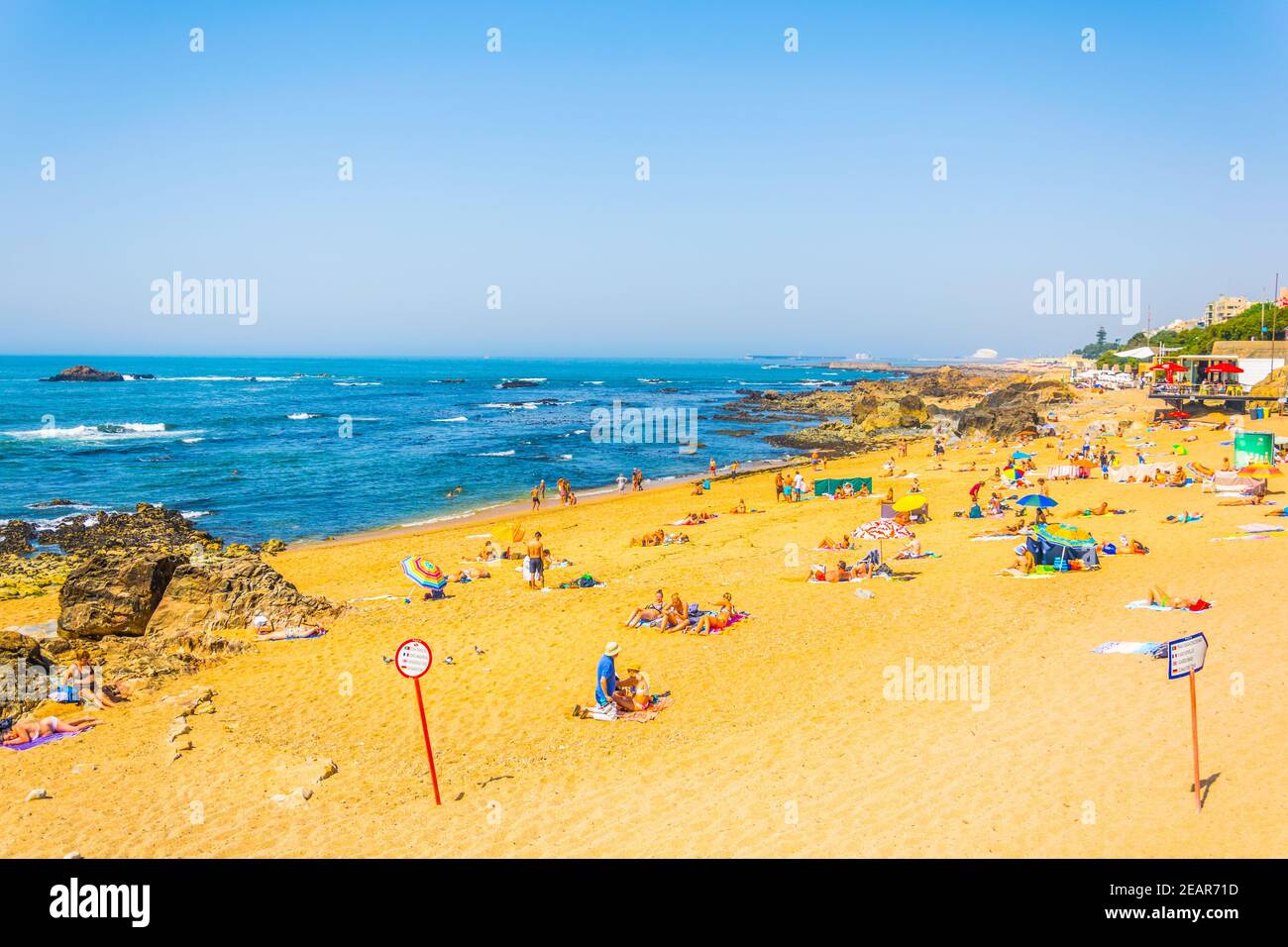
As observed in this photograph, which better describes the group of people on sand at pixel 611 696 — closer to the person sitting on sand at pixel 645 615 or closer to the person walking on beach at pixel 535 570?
the person sitting on sand at pixel 645 615

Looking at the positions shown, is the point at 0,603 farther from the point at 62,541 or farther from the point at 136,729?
the point at 136,729

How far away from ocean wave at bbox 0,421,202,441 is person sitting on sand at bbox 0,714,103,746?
5088 centimetres

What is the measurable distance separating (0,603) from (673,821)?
18.6m

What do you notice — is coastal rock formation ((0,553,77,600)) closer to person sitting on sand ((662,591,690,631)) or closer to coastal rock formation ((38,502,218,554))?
coastal rock formation ((38,502,218,554))

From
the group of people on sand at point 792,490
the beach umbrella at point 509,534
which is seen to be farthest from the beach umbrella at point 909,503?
the beach umbrella at point 509,534

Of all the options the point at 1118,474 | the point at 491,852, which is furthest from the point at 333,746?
the point at 1118,474

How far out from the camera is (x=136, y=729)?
34.9ft

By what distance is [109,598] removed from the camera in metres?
15.0

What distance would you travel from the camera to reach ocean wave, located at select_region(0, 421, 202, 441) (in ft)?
176
